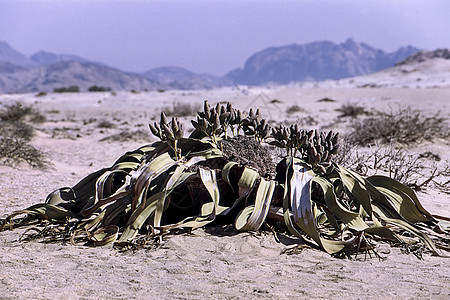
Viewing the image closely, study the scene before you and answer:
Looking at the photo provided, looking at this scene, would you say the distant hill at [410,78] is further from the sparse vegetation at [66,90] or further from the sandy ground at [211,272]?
the sandy ground at [211,272]

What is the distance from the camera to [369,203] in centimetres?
251

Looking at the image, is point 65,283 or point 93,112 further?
point 93,112

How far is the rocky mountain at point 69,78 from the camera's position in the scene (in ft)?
310

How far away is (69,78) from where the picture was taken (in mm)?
98562

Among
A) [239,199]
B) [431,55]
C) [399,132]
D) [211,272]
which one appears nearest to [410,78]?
[431,55]

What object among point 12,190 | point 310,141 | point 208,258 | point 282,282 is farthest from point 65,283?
point 12,190

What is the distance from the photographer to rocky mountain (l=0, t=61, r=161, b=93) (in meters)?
94.5

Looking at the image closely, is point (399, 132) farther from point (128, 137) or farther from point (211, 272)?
point (211, 272)

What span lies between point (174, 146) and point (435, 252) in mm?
1519

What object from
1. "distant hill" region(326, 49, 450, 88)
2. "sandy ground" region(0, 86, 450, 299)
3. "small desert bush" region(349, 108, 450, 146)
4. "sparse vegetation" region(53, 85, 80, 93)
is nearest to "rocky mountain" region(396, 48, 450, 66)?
"distant hill" region(326, 49, 450, 88)

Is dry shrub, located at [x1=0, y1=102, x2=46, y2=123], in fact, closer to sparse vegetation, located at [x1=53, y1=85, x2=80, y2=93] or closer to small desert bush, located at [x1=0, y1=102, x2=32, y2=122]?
small desert bush, located at [x1=0, y1=102, x2=32, y2=122]

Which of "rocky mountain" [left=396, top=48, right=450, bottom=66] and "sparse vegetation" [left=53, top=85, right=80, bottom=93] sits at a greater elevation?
"rocky mountain" [left=396, top=48, right=450, bottom=66]

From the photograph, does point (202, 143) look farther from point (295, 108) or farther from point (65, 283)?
point (295, 108)

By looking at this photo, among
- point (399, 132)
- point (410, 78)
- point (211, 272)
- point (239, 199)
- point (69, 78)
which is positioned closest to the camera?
point (211, 272)
